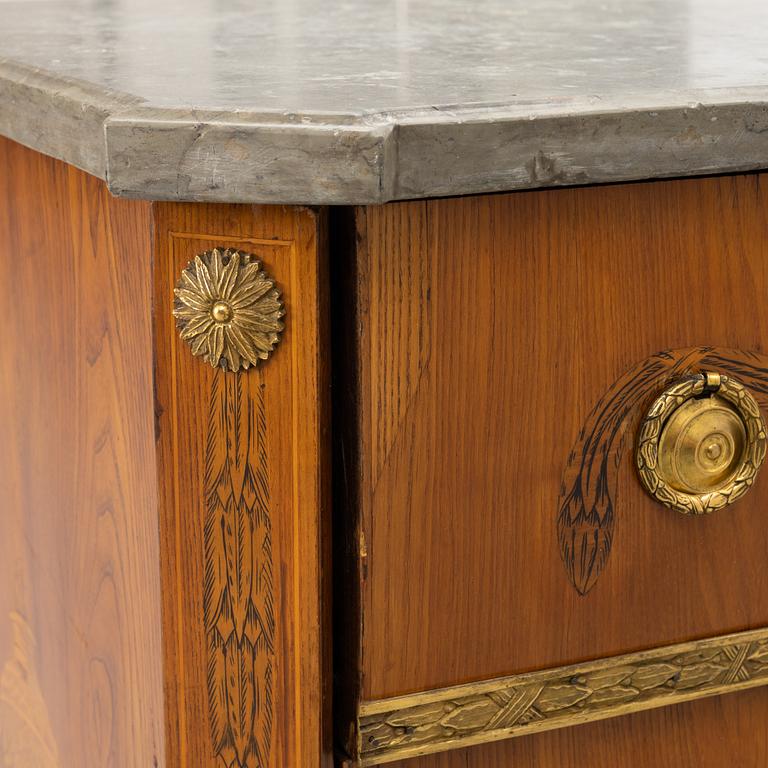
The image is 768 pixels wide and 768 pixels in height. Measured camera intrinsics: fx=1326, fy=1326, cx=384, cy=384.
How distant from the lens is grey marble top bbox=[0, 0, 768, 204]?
0.52 m

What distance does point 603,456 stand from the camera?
641 mm

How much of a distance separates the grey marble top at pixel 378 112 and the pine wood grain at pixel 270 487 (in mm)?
46

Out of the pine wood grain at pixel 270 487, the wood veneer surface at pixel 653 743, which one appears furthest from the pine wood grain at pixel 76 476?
the wood veneer surface at pixel 653 743

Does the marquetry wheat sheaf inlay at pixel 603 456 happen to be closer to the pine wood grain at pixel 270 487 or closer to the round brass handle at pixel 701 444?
the round brass handle at pixel 701 444

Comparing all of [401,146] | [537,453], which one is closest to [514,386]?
[537,453]

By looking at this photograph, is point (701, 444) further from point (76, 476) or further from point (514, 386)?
point (76, 476)

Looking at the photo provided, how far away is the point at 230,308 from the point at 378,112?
109 mm

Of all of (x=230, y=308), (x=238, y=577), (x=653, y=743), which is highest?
(x=230, y=308)

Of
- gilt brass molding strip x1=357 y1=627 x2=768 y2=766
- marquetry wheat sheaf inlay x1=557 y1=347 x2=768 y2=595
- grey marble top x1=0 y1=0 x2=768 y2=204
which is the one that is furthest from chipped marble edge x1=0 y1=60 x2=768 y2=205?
gilt brass molding strip x1=357 y1=627 x2=768 y2=766

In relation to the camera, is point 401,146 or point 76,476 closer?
point 401,146

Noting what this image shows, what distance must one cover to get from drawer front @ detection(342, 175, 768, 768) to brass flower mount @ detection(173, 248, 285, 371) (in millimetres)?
40

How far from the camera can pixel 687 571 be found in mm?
679

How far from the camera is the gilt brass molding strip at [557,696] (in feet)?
2.08

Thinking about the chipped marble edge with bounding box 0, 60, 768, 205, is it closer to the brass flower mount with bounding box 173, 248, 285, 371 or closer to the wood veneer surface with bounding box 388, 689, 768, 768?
the brass flower mount with bounding box 173, 248, 285, 371
